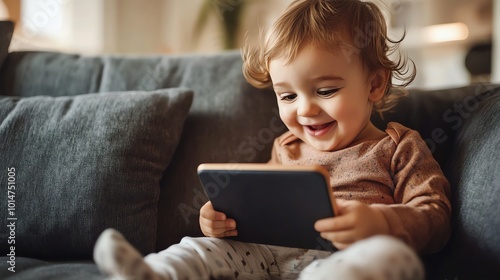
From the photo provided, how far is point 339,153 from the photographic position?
3.29 ft

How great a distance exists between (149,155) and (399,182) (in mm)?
567

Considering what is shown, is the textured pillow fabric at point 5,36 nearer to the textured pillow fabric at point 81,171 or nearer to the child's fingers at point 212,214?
the textured pillow fabric at point 81,171

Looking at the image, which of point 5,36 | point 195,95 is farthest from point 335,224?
point 5,36

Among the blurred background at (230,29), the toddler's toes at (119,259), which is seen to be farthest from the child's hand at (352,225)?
the blurred background at (230,29)

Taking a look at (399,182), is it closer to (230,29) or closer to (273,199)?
(273,199)

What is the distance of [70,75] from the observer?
139 centimetres

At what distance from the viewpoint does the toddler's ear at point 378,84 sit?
1022 mm

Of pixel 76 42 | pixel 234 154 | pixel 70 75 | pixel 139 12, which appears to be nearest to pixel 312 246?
pixel 234 154

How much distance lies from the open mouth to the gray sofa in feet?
0.69

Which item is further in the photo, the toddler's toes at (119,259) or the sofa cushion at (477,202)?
the sofa cushion at (477,202)

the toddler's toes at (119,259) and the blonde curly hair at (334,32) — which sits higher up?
the blonde curly hair at (334,32)

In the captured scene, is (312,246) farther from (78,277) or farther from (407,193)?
(78,277)

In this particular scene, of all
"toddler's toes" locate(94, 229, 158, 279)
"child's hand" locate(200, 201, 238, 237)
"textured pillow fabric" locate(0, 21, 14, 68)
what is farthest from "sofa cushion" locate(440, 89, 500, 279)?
"textured pillow fabric" locate(0, 21, 14, 68)

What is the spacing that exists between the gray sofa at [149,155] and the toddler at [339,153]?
105 mm
